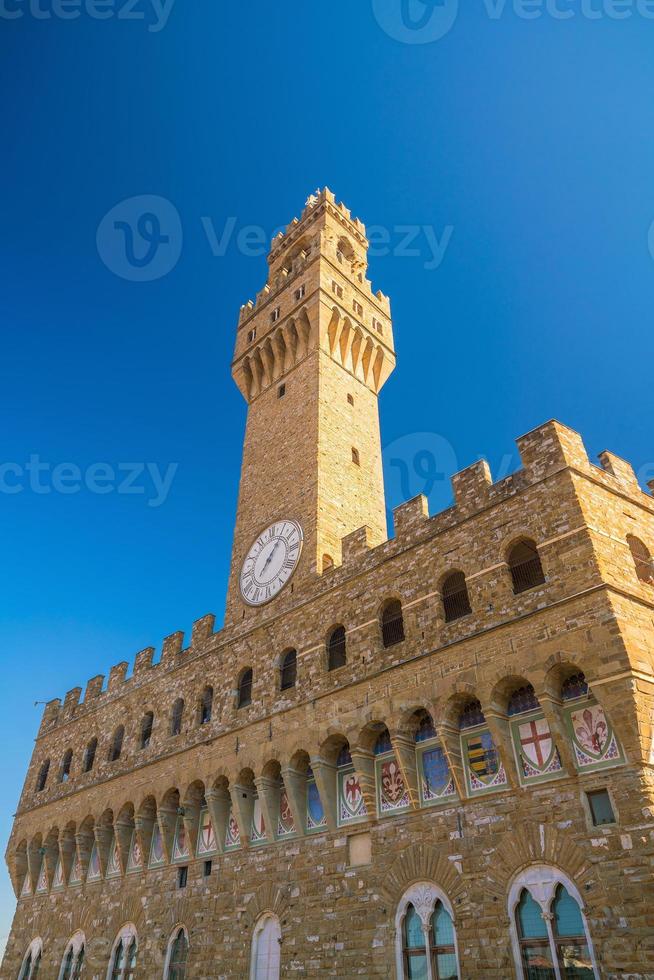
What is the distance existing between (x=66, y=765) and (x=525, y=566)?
21.5m

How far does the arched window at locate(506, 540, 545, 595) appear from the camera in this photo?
14.9m

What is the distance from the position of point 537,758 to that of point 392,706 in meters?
3.59

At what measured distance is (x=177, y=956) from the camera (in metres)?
19.1

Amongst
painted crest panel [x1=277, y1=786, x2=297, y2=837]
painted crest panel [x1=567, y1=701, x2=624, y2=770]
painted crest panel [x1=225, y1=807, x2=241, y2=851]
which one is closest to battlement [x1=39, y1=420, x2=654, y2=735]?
painted crest panel [x1=567, y1=701, x2=624, y2=770]

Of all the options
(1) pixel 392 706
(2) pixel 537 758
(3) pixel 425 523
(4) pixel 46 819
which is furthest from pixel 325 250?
(4) pixel 46 819

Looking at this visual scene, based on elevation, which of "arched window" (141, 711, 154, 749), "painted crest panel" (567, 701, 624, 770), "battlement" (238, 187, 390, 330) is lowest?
"painted crest panel" (567, 701, 624, 770)

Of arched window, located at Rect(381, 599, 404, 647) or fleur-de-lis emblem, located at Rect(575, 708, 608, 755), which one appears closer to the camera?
fleur-de-lis emblem, located at Rect(575, 708, 608, 755)

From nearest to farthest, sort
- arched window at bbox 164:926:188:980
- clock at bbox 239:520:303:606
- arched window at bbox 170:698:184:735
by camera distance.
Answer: arched window at bbox 164:926:188:980 < clock at bbox 239:520:303:606 < arched window at bbox 170:698:184:735

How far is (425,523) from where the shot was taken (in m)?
17.8

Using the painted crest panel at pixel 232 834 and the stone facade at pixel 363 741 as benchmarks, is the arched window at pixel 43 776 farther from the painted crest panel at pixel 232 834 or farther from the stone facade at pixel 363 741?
the painted crest panel at pixel 232 834

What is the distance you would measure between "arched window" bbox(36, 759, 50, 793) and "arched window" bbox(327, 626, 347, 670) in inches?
657

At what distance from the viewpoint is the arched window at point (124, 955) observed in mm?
20516

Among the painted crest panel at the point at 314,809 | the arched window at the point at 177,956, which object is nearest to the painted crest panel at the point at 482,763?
the painted crest panel at the point at 314,809

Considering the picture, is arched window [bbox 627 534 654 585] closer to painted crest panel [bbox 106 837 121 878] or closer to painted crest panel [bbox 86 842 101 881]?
painted crest panel [bbox 106 837 121 878]
